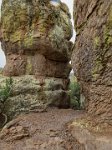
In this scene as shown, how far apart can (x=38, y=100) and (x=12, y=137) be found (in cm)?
411

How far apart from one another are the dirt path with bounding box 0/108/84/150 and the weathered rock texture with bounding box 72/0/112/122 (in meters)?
1.17

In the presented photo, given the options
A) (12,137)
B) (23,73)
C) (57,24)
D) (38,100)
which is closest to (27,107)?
(38,100)

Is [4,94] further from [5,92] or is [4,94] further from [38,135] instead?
[38,135]

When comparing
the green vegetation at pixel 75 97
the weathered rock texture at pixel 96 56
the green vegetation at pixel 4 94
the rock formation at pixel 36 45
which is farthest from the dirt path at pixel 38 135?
the green vegetation at pixel 75 97

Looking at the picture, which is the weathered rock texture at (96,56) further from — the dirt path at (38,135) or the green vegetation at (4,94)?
the green vegetation at (4,94)

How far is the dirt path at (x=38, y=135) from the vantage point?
10.0 meters

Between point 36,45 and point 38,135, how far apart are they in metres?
6.01

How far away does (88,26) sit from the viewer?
10.3m

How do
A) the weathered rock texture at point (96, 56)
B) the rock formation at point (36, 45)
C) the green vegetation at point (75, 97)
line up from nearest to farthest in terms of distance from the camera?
the weathered rock texture at point (96, 56) → the rock formation at point (36, 45) → the green vegetation at point (75, 97)

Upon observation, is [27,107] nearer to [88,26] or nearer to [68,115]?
Answer: [68,115]

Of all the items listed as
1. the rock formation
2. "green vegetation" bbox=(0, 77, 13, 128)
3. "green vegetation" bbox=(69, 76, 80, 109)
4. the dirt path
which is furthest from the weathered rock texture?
"green vegetation" bbox=(69, 76, 80, 109)

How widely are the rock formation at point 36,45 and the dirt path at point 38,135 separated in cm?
329

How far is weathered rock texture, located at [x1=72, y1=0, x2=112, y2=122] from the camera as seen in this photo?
9641mm

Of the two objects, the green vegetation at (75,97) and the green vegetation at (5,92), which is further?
the green vegetation at (75,97)
